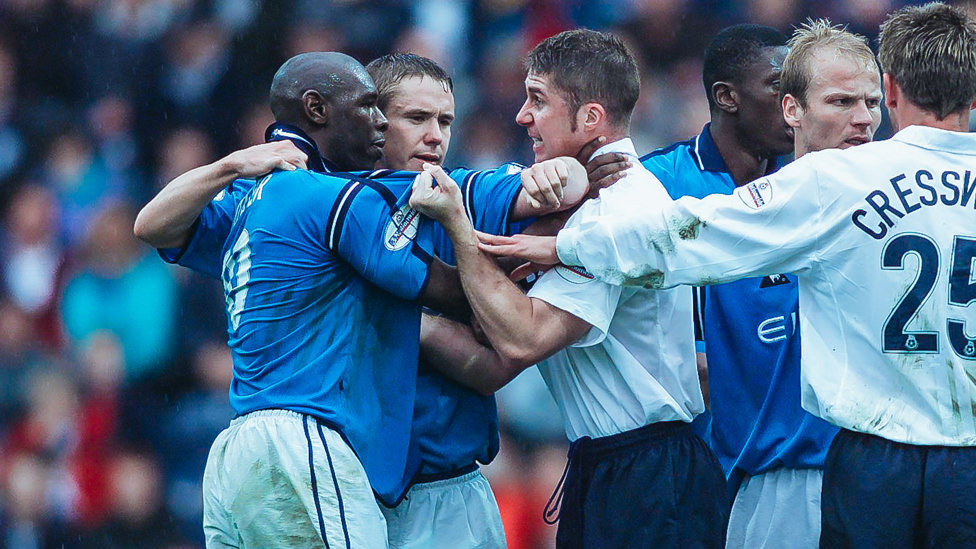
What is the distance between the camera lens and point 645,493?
337cm

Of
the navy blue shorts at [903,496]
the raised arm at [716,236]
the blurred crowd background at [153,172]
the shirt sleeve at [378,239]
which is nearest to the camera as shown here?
the navy blue shorts at [903,496]

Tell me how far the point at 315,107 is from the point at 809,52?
5.60 ft

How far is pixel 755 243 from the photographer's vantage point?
3082 mm

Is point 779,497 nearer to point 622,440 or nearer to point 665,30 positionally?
point 622,440

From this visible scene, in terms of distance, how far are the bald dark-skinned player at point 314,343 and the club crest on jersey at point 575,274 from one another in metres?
0.32

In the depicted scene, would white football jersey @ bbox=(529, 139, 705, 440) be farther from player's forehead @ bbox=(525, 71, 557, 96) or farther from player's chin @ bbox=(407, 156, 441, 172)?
player's chin @ bbox=(407, 156, 441, 172)

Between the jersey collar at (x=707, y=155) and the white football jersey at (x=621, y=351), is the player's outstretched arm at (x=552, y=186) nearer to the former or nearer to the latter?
the white football jersey at (x=621, y=351)

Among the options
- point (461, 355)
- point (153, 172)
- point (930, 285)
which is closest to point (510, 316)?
point (461, 355)

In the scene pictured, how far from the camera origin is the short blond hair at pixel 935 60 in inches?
121

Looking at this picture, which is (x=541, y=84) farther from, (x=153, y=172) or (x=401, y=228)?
(x=153, y=172)

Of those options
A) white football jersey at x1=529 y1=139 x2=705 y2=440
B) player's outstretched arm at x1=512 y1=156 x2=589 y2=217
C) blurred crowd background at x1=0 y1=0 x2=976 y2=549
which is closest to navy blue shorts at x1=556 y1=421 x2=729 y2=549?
white football jersey at x1=529 y1=139 x2=705 y2=440

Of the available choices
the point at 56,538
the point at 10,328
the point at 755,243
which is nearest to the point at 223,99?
the point at 10,328

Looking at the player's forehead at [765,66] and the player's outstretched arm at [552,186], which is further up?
the player's forehead at [765,66]

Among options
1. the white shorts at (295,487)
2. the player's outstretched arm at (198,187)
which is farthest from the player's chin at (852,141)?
the white shorts at (295,487)
